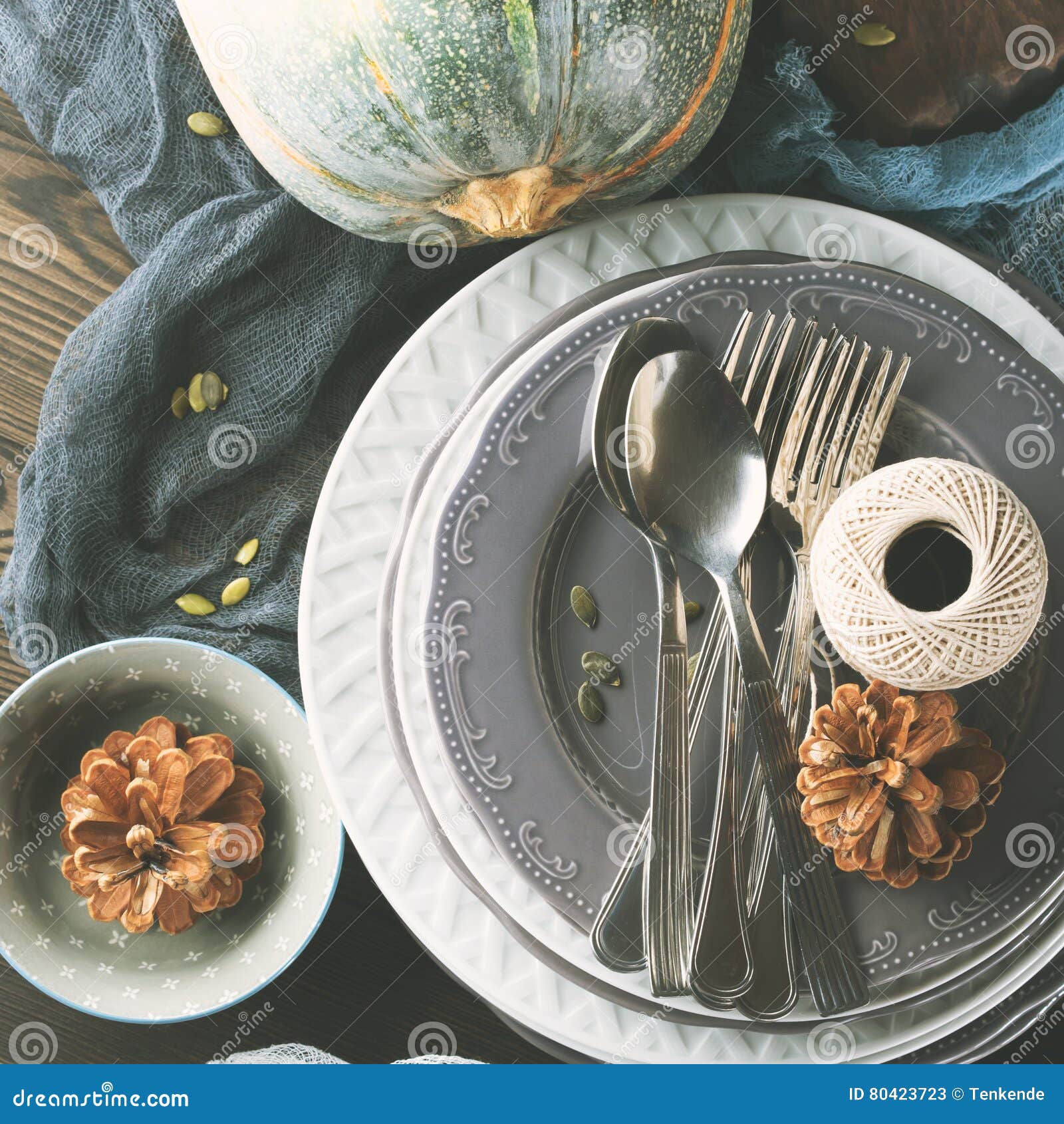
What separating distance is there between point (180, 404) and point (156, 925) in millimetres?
380

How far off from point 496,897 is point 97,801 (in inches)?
11.2

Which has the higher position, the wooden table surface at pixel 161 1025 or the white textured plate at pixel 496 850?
the white textured plate at pixel 496 850

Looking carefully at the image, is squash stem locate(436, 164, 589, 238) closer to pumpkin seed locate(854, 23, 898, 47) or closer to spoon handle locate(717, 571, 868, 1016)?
pumpkin seed locate(854, 23, 898, 47)

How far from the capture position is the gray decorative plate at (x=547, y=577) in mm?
602

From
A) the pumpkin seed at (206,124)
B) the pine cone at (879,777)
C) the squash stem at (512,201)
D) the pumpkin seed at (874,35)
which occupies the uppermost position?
the pumpkin seed at (874,35)

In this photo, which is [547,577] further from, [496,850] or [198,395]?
[198,395]

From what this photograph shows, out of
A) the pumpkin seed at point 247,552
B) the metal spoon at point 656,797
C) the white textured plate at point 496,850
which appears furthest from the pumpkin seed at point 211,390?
the metal spoon at point 656,797

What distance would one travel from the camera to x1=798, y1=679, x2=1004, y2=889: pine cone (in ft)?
1.82

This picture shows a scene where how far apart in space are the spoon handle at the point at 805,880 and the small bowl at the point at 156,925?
11.7 inches

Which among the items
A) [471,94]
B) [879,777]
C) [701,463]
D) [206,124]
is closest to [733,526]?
[701,463]

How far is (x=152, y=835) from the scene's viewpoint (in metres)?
0.69

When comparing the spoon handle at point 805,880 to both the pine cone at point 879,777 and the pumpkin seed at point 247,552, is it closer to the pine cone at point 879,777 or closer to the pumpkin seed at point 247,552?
the pine cone at point 879,777

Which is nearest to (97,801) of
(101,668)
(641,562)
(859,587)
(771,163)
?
(101,668)

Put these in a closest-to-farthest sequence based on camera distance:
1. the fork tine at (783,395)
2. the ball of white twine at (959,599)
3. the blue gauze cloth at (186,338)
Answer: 1. the ball of white twine at (959,599)
2. the fork tine at (783,395)
3. the blue gauze cloth at (186,338)
